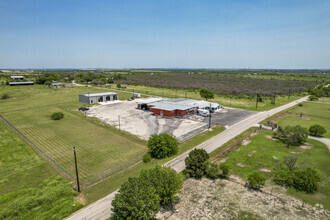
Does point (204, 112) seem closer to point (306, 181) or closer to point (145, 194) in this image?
point (306, 181)

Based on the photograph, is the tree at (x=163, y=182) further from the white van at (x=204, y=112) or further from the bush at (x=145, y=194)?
the white van at (x=204, y=112)

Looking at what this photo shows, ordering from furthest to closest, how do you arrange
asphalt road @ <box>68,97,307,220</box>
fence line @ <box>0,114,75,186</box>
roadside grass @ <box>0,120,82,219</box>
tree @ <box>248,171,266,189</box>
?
fence line @ <box>0,114,75,186</box> < tree @ <box>248,171,266,189</box> < asphalt road @ <box>68,97,307,220</box> < roadside grass @ <box>0,120,82,219</box>

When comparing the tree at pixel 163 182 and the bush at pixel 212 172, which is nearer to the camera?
the tree at pixel 163 182

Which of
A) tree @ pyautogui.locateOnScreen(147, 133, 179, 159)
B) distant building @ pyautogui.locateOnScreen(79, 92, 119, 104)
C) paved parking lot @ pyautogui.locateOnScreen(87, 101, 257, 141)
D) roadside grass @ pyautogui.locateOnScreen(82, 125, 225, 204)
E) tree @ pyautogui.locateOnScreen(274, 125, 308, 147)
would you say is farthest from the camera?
distant building @ pyautogui.locateOnScreen(79, 92, 119, 104)

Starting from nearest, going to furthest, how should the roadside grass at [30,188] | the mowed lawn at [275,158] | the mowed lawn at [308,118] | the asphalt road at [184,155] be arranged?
the roadside grass at [30,188]
the asphalt road at [184,155]
the mowed lawn at [275,158]
the mowed lawn at [308,118]

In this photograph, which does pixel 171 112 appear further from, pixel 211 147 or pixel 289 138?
pixel 289 138

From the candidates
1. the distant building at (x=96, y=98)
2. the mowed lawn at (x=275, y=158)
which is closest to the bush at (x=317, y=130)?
the mowed lawn at (x=275, y=158)

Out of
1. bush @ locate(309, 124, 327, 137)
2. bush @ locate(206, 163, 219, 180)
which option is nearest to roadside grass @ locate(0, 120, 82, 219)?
bush @ locate(206, 163, 219, 180)

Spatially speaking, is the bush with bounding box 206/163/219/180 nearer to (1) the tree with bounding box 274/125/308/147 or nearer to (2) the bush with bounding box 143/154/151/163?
(2) the bush with bounding box 143/154/151/163
